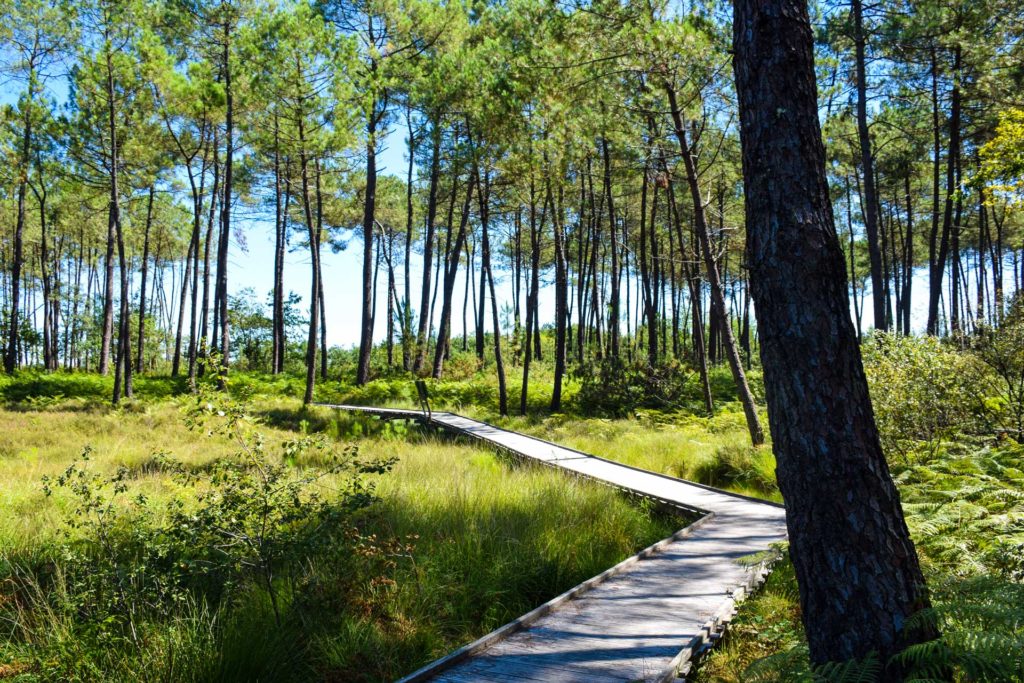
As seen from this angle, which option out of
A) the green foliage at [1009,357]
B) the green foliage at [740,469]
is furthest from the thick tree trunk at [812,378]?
the green foliage at [1009,357]

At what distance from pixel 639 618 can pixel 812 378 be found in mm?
2397

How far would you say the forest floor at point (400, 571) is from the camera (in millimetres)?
3579

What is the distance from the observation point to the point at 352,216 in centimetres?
3052

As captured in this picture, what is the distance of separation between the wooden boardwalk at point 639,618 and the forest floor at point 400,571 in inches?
11.5

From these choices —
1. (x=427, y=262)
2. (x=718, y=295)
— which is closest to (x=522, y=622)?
(x=718, y=295)

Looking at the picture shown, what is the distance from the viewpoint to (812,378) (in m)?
2.90

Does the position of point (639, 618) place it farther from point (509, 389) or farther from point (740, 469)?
point (509, 389)

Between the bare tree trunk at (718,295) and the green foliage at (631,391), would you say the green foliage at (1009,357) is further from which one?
the green foliage at (631,391)

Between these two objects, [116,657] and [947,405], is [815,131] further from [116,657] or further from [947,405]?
[947,405]

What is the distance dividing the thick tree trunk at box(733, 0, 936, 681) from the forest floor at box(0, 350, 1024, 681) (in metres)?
0.27

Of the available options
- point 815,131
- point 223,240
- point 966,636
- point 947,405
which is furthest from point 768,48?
point 223,240

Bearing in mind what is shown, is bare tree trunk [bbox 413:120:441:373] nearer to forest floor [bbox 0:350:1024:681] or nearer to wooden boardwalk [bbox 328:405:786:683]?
forest floor [bbox 0:350:1024:681]

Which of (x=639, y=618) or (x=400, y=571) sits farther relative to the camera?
(x=400, y=571)

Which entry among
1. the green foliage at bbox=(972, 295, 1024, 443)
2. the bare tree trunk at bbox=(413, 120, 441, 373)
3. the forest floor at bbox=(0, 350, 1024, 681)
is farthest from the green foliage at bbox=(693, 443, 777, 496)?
the bare tree trunk at bbox=(413, 120, 441, 373)
